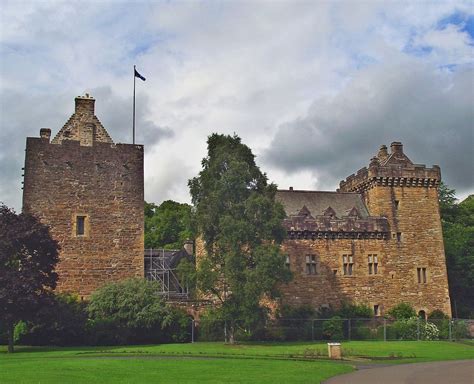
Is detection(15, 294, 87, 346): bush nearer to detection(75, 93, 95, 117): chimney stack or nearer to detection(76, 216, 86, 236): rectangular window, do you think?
detection(76, 216, 86, 236): rectangular window

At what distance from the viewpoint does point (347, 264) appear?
5341cm

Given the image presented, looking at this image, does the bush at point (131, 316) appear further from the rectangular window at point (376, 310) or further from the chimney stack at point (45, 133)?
the rectangular window at point (376, 310)

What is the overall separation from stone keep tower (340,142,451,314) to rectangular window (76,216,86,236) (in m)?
24.8

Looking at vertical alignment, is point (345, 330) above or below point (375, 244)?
below

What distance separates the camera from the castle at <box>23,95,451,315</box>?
45969mm

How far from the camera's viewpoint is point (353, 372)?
22.9 metres

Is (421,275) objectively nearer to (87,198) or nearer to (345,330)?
(345,330)

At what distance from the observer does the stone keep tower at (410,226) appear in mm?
53750

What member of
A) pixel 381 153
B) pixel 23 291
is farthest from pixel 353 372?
pixel 381 153

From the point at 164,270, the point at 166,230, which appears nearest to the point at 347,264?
the point at 164,270

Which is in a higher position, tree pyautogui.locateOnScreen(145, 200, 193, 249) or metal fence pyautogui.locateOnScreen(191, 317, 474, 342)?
tree pyautogui.locateOnScreen(145, 200, 193, 249)

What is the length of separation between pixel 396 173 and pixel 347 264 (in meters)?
9.30

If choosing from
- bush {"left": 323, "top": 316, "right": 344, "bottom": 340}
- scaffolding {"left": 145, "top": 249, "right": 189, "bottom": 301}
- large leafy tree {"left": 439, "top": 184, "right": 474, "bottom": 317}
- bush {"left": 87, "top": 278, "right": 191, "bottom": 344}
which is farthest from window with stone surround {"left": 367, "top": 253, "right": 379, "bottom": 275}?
bush {"left": 87, "top": 278, "right": 191, "bottom": 344}

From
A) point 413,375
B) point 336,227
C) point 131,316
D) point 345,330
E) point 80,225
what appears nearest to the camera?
point 413,375
